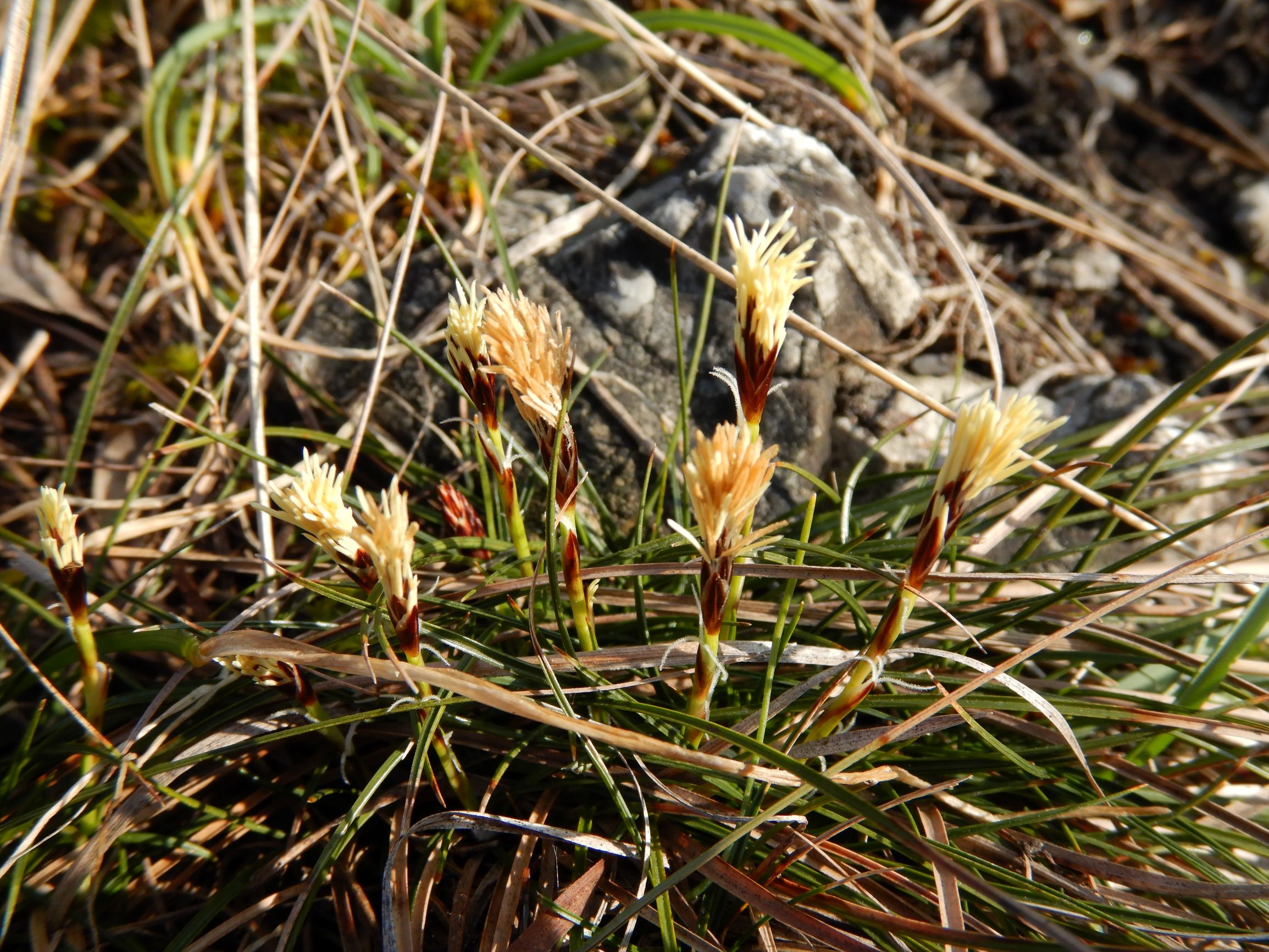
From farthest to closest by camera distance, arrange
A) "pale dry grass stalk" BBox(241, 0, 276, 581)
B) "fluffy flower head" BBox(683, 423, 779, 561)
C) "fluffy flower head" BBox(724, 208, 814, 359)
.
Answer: "pale dry grass stalk" BBox(241, 0, 276, 581) < "fluffy flower head" BBox(724, 208, 814, 359) < "fluffy flower head" BBox(683, 423, 779, 561)

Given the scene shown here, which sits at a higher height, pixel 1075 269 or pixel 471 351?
pixel 1075 269

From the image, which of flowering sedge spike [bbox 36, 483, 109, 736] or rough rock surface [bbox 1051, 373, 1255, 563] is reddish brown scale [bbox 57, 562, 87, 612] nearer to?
flowering sedge spike [bbox 36, 483, 109, 736]

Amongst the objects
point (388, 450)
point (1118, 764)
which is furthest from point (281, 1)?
point (1118, 764)

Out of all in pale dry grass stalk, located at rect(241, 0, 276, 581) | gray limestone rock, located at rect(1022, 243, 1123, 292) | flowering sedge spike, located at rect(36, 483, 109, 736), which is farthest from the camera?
gray limestone rock, located at rect(1022, 243, 1123, 292)

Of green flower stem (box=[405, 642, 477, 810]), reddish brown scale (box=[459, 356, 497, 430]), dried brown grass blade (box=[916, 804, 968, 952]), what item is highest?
reddish brown scale (box=[459, 356, 497, 430])

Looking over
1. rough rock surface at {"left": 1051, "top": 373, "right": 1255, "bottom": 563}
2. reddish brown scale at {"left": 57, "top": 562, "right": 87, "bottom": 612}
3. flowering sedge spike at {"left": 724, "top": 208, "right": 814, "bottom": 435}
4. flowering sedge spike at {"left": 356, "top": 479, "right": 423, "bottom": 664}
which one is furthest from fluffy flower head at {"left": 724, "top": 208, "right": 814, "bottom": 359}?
rough rock surface at {"left": 1051, "top": 373, "right": 1255, "bottom": 563}

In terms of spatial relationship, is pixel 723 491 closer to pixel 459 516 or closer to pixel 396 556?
pixel 396 556

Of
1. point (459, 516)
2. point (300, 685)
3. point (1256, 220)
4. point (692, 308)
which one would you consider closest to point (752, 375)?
point (459, 516)
